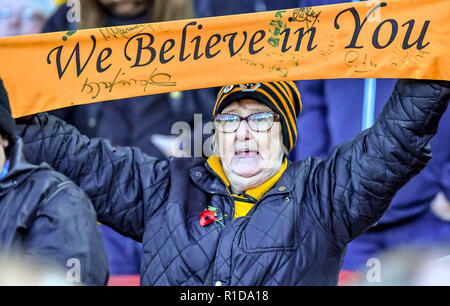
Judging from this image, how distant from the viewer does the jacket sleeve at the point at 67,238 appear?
6.46 ft

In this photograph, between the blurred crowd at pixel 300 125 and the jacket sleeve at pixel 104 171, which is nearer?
the jacket sleeve at pixel 104 171

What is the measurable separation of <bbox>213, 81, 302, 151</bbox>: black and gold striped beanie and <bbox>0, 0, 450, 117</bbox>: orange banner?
0.04m

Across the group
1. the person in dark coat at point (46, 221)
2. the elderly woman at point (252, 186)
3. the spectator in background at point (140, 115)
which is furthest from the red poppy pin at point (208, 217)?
the spectator in background at point (140, 115)

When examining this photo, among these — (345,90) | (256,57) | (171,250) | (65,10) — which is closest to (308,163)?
(256,57)

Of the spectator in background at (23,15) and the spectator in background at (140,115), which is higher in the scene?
the spectator in background at (23,15)

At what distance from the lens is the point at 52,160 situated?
247 centimetres

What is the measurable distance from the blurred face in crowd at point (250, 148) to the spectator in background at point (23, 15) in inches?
45.1

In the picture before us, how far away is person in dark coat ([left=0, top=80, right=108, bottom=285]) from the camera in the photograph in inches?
77.6

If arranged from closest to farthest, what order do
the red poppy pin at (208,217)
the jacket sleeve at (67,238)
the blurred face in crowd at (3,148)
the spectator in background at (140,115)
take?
the jacket sleeve at (67,238) → the blurred face in crowd at (3,148) → the red poppy pin at (208,217) → the spectator in background at (140,115)

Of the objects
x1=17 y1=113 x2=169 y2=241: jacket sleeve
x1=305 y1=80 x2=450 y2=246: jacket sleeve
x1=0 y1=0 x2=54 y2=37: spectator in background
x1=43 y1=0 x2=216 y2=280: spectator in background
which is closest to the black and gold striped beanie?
x1=305 y1=80 x2=450 y2=246: jacket sleeve

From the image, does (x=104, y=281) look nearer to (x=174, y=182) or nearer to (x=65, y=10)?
(x=174, y=182)
